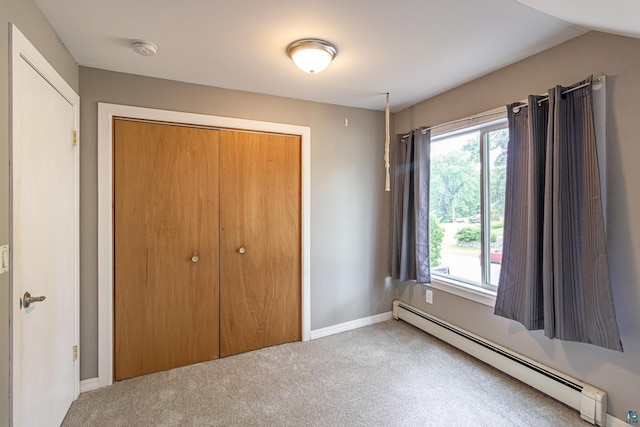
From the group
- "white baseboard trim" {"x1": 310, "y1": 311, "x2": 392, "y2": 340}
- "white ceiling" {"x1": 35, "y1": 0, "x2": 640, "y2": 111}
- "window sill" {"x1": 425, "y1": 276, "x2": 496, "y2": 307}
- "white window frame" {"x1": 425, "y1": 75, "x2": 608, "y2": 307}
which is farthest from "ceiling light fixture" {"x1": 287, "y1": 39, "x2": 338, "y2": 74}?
"white baseboard trim" {"x1": 310, "y1": 311, "x2": 392, "y2": 340}

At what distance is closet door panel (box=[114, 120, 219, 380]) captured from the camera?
2322mm

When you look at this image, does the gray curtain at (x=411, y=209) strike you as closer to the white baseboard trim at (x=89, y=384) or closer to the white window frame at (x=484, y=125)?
the white window frame at (x=484, y=125)

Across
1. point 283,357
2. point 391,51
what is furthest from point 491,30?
point 283,357

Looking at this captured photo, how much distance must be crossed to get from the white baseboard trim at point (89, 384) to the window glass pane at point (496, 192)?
10.5 feet

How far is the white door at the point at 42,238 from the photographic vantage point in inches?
53.2

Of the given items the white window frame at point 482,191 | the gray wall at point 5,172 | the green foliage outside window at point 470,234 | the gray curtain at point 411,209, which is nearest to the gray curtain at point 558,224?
the white window frame at point 482,191

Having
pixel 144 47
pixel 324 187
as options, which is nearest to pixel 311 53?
pixel 144 47

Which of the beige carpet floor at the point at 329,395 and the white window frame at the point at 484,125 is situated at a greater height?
the white window frame at the point at 484,125

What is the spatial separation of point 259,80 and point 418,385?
8.89ft

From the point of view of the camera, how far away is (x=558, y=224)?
1.84 m

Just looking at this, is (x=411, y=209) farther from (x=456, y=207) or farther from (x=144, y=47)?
(x=144, y=47)

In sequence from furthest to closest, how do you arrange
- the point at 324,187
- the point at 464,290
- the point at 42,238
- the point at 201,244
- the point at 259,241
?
the point at 324,187 < the point at 259,241 < the point at 464,290 < the point at 201,244 < the point at 42,238

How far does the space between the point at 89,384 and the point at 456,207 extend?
11.0ft

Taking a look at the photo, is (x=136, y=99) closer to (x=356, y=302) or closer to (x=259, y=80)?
(x=259, y=80)
